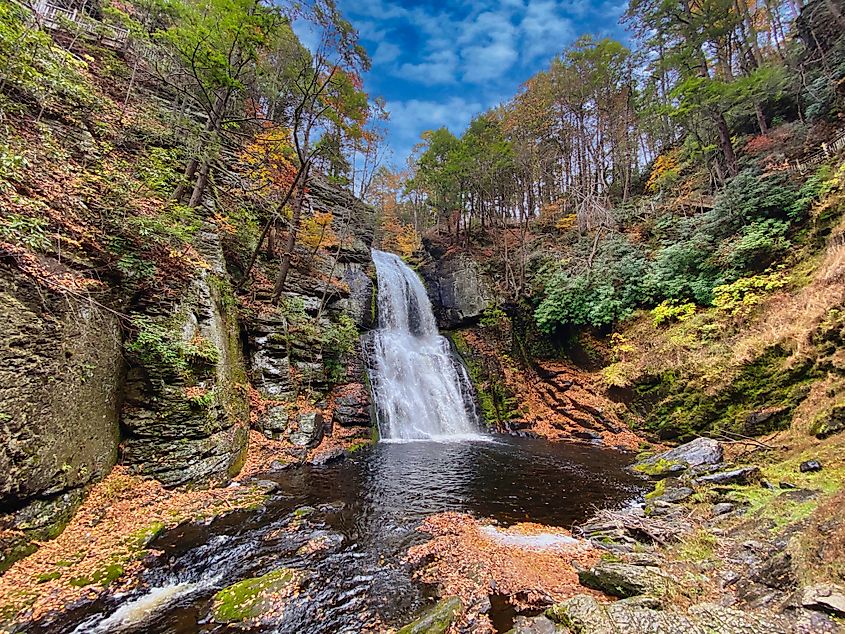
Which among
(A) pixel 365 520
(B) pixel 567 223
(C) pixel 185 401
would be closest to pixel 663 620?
(A) pixel 365 520

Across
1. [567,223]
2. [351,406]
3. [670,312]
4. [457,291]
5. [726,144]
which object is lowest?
[351,406]

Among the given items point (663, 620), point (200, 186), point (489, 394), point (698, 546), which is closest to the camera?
point (663, 620)

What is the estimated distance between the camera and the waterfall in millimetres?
14188

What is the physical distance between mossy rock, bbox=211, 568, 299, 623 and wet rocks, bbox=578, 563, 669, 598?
3.72 m

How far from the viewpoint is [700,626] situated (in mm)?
2533

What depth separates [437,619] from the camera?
11.7ft

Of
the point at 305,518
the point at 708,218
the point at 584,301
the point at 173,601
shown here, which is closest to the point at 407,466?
the point at 305,518

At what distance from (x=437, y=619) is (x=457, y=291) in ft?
60.3

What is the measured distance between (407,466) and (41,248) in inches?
348

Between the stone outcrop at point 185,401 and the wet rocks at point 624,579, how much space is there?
7025mm

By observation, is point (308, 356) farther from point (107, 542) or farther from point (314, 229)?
point (107, 542)

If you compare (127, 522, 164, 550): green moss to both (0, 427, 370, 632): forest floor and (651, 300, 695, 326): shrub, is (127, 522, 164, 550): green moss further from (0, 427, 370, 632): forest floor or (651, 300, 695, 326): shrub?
(651, 300, 695, 326): shrub

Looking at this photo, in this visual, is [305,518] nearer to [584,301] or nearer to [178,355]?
[178,355]

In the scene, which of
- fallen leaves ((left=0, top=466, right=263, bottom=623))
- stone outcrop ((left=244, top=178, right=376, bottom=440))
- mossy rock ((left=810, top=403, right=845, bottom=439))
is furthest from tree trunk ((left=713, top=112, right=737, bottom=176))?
fallen leaves ((left=0, top=466, right=263, bottom=623))
